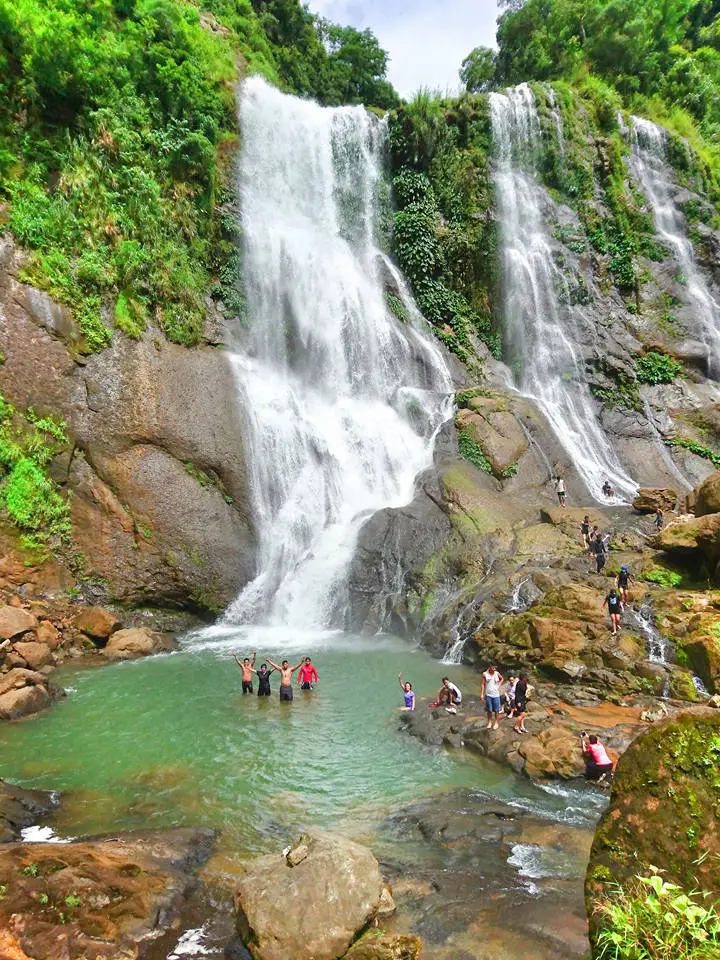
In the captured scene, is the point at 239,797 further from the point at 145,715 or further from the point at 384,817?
the point at 145,715

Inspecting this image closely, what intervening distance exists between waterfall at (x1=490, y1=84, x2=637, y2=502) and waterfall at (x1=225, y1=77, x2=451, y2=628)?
5.00 metres

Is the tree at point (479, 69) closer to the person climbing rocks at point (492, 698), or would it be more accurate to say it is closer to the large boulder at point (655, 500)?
the large boulder at point (655, 500)

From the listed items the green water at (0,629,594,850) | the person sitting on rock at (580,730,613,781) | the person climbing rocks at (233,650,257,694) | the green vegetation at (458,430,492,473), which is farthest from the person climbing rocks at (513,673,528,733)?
the green vegetation at (458,430,492,473)

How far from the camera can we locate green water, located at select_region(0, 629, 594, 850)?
343 inches

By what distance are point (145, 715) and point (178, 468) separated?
9.04 meters

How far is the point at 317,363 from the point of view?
87.5ft

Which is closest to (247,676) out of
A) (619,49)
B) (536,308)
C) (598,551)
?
(598,551)

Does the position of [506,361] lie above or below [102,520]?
above

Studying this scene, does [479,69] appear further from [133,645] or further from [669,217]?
[133,645]

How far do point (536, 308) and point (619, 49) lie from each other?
20.7m

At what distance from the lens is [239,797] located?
9.14m

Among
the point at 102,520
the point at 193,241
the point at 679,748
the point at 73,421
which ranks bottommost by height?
the point at 679,748

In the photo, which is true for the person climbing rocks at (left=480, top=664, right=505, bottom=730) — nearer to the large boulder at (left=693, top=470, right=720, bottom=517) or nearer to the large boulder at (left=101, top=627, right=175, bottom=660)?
the large boulder at (left=693, top=470, right=720, bottom=517)

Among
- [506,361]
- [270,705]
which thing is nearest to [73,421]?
[270,705]
